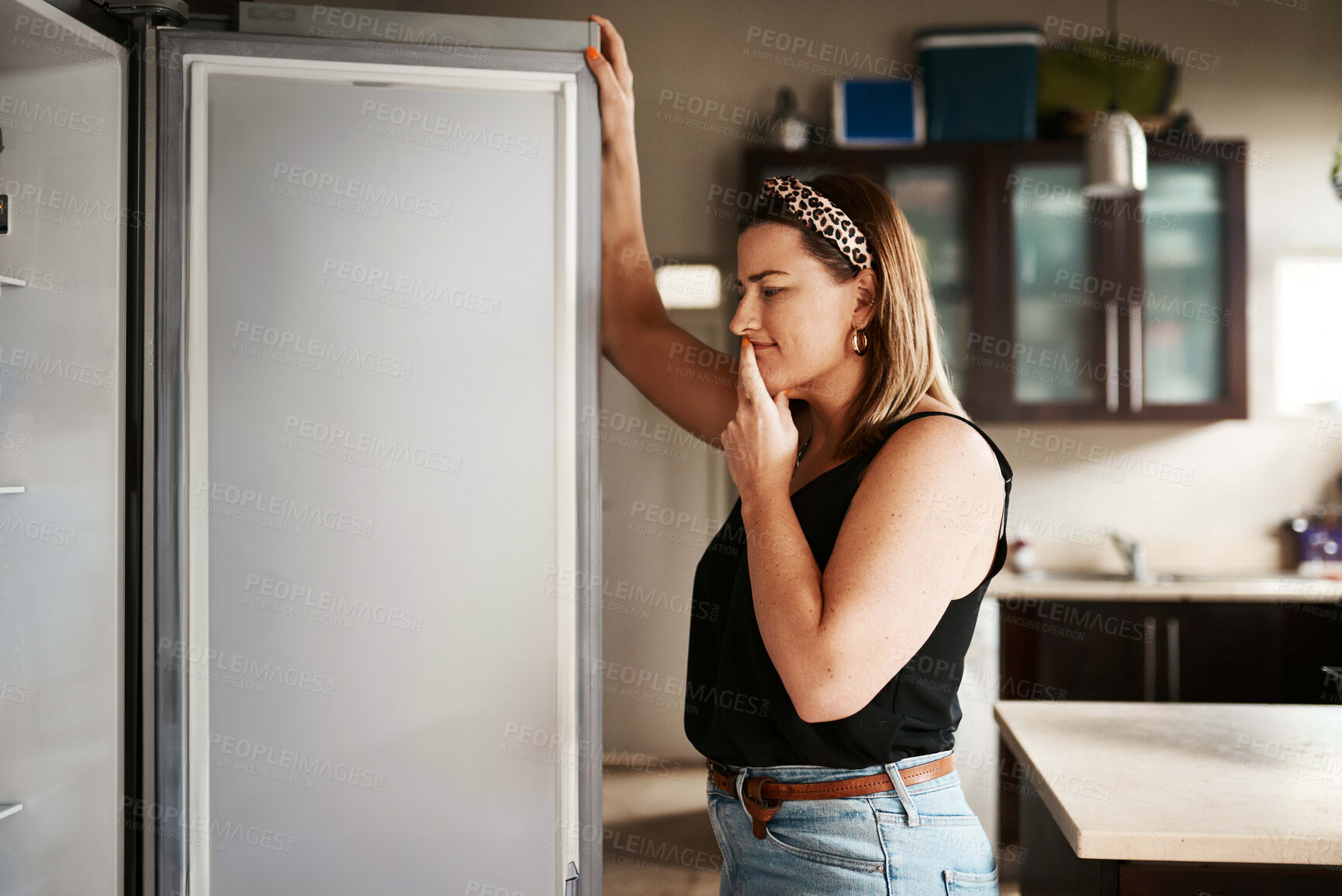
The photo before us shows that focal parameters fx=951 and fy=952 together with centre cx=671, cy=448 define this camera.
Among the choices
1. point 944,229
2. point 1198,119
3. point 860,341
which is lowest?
point 860,341

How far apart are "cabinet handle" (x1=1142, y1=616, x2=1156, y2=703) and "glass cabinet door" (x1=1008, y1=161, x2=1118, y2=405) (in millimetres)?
784

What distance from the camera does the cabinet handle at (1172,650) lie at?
10.1ft

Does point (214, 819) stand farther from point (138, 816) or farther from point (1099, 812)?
point (1099, 812)

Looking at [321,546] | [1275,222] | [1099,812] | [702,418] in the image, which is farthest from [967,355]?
[321,546]

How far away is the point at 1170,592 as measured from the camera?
309 centimetres

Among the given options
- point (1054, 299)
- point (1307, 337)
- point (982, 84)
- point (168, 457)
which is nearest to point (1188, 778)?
point (168, 457)

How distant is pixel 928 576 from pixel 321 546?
0.81m

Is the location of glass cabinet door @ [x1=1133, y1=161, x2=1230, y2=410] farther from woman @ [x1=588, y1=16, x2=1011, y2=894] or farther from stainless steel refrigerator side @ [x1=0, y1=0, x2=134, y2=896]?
stainless steel refrigerator side @ [x1=0, y1=0, x2=134, y2=896]

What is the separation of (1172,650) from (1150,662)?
8 cm

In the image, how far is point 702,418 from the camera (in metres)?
1.57

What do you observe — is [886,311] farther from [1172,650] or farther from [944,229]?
[1172,650]

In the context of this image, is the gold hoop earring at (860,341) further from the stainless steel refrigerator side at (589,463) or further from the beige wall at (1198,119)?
the beige wall at (1198,119)

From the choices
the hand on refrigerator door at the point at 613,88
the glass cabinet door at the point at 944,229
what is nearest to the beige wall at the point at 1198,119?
the glass cabinet door at the point at 944,229

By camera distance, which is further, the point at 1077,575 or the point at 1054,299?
the point at 1077,575
